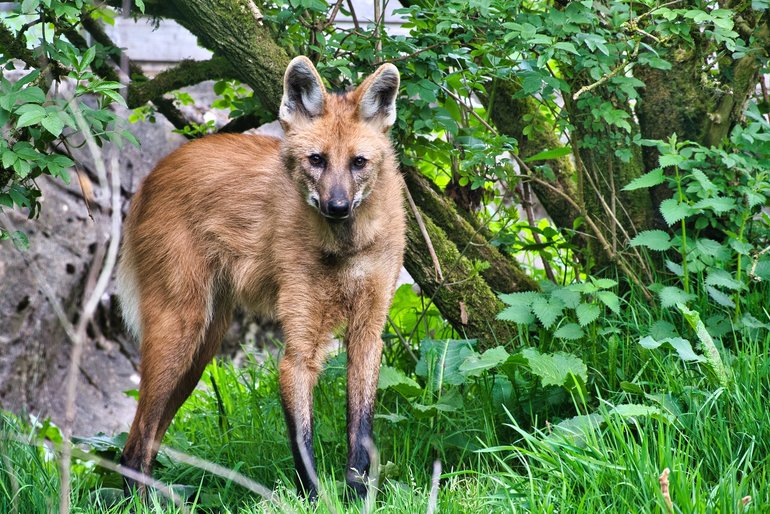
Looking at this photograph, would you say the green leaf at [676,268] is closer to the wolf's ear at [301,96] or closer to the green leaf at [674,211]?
the green leaf at [674,211]

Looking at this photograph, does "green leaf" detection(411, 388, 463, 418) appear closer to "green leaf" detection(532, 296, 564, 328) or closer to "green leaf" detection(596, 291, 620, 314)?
"green leaf" detection(532, 296, 564, 328)

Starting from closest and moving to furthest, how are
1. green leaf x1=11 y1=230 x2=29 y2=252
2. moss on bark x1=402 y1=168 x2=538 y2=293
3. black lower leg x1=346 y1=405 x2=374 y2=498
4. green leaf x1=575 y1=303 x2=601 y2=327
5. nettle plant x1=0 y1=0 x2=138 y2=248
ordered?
nettle plant x1=0 y1=0 x2=138 y2=248, green leaf x1=11 y1=230 x2=29 y2=252, black lower leg x1=346 y1=405 x2=374 y2=498, green leaf x1=575 y1=303 x2=601 y2=327, moss on bark x1=402 y1=168 x2=538 y2=293

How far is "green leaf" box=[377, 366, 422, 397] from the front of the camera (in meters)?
3.43

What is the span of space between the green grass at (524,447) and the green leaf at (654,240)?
28cm

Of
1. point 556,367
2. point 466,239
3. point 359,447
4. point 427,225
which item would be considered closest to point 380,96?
point 427,225

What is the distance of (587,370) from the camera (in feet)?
11.1

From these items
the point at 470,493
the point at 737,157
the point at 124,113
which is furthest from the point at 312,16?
the point at 124,113

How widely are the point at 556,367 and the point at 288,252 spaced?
3.75ft

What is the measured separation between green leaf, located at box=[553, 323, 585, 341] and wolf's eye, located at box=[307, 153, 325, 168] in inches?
46.2

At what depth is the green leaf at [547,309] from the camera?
341 cm

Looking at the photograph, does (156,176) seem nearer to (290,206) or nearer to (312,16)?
(290,206)

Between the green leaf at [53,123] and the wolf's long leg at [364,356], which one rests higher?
the green leaf at [53,123]

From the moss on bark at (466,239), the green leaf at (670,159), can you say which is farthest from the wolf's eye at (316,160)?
the green leaf at (670,159)

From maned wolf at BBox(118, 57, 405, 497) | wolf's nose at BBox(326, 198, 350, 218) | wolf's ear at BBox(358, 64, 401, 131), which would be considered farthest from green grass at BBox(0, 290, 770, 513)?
wolf's ear at BBox(358, 64, 401, 131)
